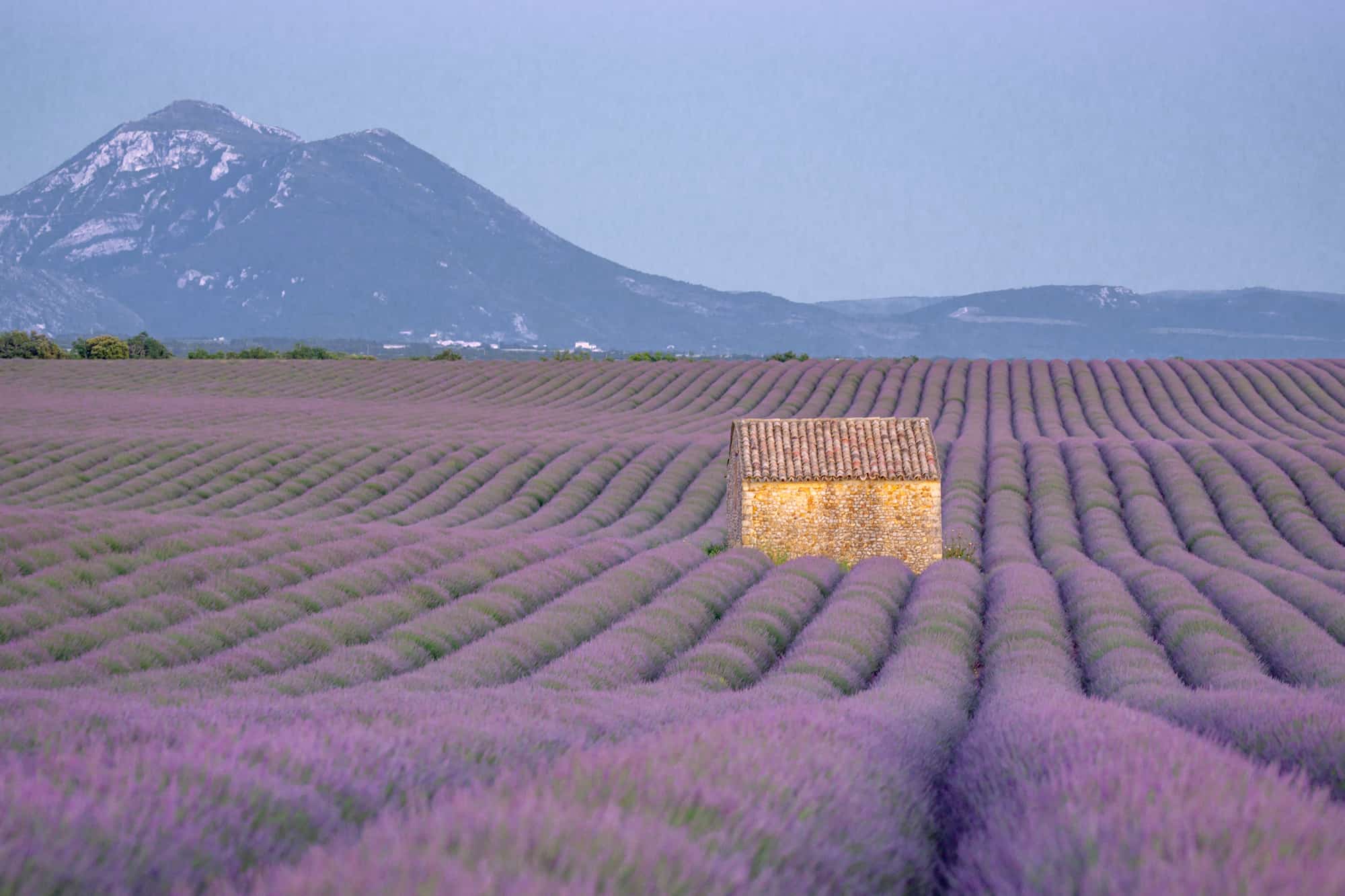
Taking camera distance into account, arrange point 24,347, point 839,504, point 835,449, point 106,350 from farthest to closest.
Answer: point 106,350, point 24,347, point 835,449, point 839,504

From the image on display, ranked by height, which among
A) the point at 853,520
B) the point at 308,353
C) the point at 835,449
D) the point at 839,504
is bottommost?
the point at 853,520

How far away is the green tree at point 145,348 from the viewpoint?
84.1m

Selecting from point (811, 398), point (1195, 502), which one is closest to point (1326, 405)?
point (811, 398)

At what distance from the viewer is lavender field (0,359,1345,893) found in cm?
309

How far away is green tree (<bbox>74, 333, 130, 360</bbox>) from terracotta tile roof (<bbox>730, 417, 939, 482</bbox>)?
218 ft

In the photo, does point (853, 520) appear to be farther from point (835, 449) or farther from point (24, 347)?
point (24, 347)

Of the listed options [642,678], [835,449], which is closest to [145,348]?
[835,449]

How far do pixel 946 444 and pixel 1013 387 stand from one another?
691 inches

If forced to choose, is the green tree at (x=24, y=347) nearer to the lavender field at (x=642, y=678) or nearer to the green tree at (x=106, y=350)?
the green tree at (x=106, y=350)

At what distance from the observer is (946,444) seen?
39531 mm

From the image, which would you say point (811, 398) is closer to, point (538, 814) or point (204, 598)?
point (204, 598)

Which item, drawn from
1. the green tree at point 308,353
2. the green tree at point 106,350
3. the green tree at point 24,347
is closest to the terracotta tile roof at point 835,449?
the green tree at point 106,350

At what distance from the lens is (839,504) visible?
2439 cm

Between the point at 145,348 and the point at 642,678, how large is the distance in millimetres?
82237
